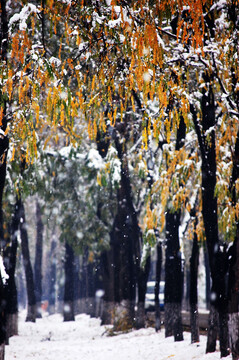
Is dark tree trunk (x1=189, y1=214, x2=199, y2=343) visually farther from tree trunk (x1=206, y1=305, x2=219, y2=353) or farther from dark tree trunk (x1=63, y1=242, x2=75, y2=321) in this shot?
dark tree trunk (x1=63, y1=242, x2=75, y2=321)

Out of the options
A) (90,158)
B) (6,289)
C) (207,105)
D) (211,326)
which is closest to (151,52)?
(207,105)

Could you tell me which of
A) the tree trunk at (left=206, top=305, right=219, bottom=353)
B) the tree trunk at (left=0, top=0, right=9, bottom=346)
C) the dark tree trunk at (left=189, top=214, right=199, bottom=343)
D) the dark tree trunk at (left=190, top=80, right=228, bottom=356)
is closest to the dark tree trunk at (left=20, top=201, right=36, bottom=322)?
the dark tree trunk at (left=189, top=214, right=199, bottom=343)

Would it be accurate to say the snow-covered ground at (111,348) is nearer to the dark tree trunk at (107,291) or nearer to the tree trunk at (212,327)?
the tree trunk at (212,327)

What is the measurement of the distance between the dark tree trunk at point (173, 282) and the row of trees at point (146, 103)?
41 mm

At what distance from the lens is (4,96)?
7.50m

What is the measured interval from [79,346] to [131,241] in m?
5.10

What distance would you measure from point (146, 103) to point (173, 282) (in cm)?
934

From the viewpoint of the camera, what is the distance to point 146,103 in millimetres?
6680

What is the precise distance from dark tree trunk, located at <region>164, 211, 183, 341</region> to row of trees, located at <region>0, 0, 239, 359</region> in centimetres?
4

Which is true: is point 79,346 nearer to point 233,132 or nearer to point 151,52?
point 233,132

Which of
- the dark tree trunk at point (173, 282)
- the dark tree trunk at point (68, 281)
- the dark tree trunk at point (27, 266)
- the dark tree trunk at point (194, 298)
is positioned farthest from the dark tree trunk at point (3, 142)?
the dark tree trunk at point (68, 281)

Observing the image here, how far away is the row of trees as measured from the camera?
6.53m

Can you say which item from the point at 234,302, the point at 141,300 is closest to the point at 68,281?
the point at 141,300

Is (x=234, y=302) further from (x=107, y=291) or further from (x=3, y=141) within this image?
(x=107, y=291)
